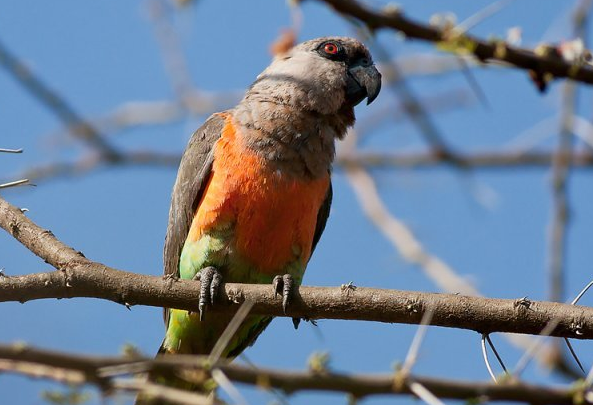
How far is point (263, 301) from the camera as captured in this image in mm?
5359

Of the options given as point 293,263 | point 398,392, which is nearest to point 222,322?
point 293,263

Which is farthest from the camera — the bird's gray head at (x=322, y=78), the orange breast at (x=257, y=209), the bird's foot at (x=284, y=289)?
the bird's gray head at (x=322, y=78)

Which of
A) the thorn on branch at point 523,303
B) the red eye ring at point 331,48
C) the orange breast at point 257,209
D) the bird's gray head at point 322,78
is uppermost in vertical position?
the red eye ring at point 331,48

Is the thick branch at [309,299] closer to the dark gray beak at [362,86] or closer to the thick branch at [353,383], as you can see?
the thick branch at [353,383]

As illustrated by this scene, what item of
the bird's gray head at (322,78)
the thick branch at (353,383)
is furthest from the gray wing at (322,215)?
the thick branch at (353,383)

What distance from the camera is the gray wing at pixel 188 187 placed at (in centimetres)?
724

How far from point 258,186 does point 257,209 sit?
0.64 ft

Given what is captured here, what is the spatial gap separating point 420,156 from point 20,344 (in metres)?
8.51

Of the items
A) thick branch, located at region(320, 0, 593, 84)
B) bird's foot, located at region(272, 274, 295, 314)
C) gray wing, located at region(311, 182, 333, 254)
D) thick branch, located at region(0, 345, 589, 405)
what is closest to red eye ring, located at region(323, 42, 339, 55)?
gray wing, located at region(311, 182, 333, 254)

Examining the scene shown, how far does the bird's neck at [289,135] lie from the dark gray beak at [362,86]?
405 mm

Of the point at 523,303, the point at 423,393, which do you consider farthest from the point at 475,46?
the point at 423,393

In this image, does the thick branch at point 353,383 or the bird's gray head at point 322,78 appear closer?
the thick branch at point 353,383

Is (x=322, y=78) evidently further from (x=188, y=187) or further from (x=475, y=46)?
(x=475, y=46)

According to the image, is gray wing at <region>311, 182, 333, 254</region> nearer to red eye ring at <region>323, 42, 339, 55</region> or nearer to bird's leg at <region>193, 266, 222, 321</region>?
red eye ring at <region>323, 42, 339, 55</region>
